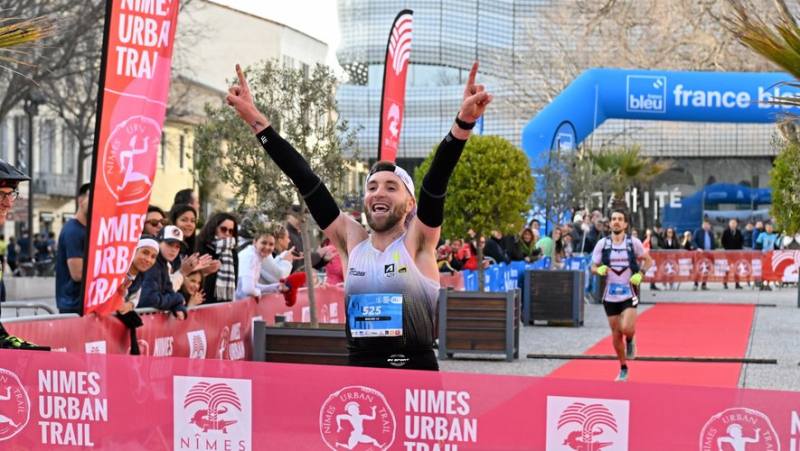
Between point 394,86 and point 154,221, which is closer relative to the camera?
point 154,221

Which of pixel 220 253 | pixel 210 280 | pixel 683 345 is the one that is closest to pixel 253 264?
pixel 210 280

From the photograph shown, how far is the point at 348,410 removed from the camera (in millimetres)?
4957

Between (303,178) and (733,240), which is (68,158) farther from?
(303,178)

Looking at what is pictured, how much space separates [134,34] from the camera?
8.29m

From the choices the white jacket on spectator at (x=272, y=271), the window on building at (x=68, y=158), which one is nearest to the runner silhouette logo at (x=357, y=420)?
the white jacket on spectator at (x=272, y=271)

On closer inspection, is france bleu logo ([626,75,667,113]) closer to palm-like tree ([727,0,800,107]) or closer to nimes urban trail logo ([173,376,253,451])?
palm-like tree ([727,0,800,107])

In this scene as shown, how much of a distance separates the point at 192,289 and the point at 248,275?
1.33 m

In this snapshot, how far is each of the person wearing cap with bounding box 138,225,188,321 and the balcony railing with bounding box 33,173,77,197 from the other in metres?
48.2

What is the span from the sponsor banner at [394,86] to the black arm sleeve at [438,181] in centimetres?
878

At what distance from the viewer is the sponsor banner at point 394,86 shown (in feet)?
46.0

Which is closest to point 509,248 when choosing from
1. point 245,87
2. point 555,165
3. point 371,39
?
point 555,165

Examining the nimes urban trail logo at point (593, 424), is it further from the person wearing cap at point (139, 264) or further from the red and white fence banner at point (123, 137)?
the person wearing cap at point (139, 264)

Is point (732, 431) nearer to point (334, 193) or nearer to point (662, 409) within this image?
point (662, 409)

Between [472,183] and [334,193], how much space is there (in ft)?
19.2
